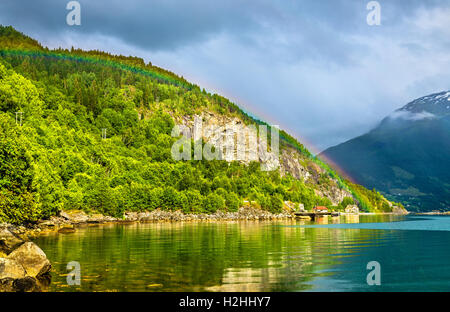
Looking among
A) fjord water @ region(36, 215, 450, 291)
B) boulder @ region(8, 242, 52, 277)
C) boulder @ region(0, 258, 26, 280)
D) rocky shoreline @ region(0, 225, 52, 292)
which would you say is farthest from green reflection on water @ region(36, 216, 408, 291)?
boulder @ region(0, 258, 26, 280)

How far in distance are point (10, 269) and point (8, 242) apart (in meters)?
5.25

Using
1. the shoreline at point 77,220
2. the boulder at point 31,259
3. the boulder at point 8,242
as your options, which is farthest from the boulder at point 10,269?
the shoreline at point 77,220

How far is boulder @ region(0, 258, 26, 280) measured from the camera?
978 inches

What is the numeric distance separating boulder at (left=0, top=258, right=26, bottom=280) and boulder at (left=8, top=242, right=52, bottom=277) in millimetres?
788

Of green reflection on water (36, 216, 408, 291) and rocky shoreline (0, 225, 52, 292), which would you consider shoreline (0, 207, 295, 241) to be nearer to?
green reflection on water (36, 216, 408, 291)

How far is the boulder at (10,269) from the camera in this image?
24.8m

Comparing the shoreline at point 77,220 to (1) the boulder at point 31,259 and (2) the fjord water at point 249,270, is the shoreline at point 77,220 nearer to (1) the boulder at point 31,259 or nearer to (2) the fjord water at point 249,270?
(2) the fjord water at point 249,270

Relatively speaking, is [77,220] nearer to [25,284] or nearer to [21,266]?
[21,266]

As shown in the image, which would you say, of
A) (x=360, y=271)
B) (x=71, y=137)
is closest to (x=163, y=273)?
(x=360, y=271)

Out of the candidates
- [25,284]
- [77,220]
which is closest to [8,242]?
[25,284]

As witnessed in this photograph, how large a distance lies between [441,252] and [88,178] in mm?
126960

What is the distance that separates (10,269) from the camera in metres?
25.2
